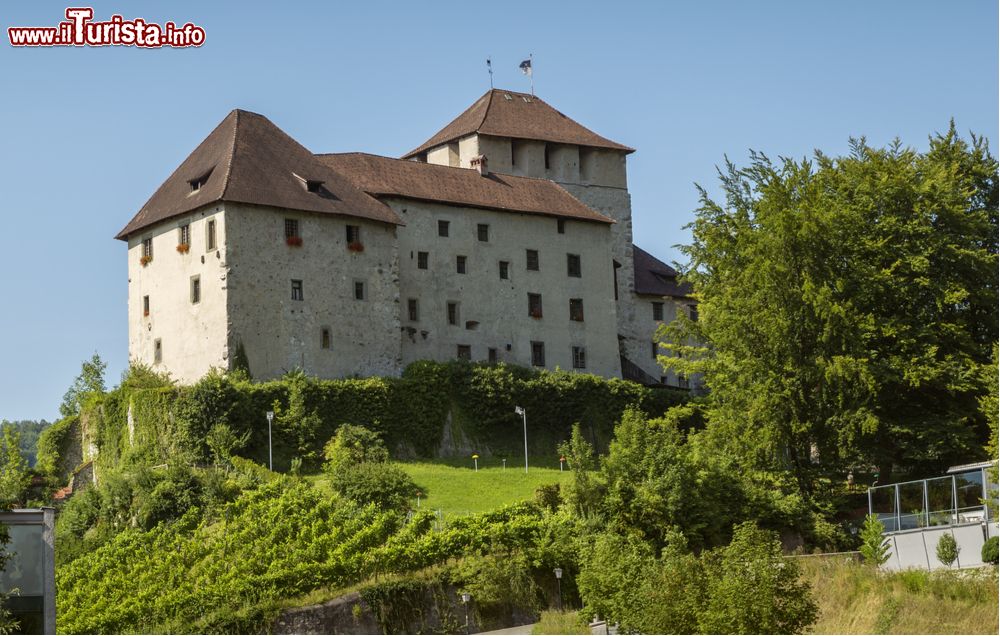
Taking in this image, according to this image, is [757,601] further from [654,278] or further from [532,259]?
[654,278]

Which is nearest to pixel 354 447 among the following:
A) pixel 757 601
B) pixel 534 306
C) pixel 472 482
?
pixel 472 482

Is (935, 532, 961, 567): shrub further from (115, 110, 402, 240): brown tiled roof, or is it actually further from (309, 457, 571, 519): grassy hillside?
(115, 110, 402, 240): brown tiled roof

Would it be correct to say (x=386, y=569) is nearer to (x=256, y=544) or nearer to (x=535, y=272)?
(x=256, y=544)

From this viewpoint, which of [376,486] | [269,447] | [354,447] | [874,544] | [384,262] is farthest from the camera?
[384,262]

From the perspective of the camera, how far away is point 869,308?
5278cm

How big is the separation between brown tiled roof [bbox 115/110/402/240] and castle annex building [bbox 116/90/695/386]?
0.08 m

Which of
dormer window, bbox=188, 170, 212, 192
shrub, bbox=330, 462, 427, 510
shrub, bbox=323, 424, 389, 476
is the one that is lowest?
shrub, bbox=330, 462, 427, 510

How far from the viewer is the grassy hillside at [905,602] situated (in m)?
34.6

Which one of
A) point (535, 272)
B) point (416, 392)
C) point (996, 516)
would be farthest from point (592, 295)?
point (996, 516)

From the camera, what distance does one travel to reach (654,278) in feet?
257

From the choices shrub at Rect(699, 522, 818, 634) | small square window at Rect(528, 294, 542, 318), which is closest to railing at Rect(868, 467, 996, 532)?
shrub at Rect(699, 522, 818, 634)

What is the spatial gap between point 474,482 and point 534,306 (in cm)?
1378

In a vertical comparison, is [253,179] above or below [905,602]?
above

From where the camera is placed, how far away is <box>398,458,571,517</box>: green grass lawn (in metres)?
52.6
